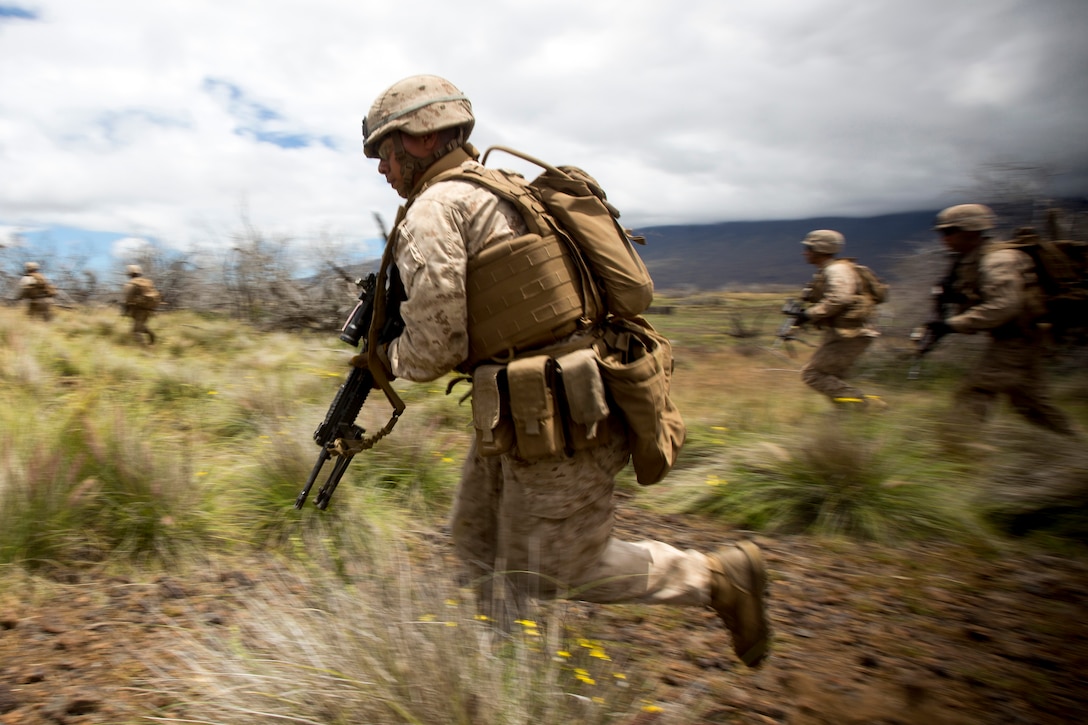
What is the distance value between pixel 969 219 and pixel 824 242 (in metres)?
1.26

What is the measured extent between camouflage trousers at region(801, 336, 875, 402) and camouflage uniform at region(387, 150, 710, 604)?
3617mm

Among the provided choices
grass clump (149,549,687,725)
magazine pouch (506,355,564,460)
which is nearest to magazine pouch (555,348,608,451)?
magazine pouch (506,355,564,460)

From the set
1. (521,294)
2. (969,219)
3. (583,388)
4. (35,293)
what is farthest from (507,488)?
(35,293)

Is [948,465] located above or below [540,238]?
below

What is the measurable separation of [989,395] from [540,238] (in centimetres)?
427

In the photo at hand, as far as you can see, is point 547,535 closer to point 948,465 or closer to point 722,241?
point 948,465

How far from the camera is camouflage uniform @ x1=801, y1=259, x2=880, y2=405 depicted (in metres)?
5.64

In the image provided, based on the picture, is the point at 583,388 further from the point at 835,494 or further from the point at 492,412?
the point at 835,494

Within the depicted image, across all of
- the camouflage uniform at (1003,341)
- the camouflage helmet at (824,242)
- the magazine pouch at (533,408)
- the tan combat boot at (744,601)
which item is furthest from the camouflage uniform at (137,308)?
the camouflage uniform at (1003,341)

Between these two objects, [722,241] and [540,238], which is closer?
[540,238]

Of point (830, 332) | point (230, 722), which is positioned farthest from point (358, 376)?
point (830, 332)

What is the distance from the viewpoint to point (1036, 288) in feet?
15.6

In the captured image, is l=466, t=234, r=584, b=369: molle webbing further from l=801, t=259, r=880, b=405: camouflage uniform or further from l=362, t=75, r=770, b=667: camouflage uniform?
l=801, t=259, r=880, b=405: camouflage uniform

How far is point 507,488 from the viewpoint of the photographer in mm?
2359
